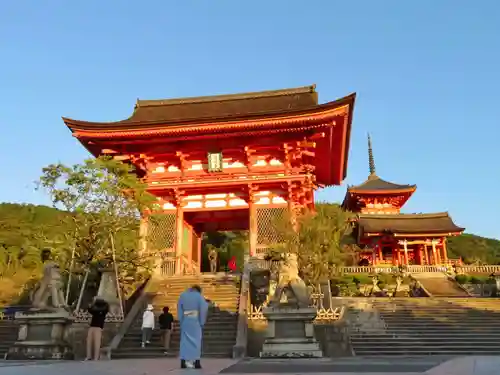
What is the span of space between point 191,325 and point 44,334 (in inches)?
213

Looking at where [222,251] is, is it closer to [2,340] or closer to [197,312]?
[2,340]

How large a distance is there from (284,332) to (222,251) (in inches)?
1156

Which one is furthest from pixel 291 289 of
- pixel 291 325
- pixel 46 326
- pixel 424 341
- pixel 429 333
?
pixel 429 333

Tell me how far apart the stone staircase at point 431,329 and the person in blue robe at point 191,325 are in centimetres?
660

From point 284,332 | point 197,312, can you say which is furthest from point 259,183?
point 197,312

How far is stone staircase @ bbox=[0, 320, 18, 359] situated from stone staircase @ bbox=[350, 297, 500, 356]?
997 centimetres

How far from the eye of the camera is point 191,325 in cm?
684

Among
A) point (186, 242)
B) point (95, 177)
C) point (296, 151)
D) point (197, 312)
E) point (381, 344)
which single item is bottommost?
point (381, 344)

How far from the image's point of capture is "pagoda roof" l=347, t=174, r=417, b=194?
41750mm

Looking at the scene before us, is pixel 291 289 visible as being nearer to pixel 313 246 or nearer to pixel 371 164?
pixel 313 246

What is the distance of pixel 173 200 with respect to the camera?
20766 millimetres

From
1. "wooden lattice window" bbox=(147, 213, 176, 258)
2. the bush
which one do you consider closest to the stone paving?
"wooden lattice window" bbox=(147, 213, 176, 258)

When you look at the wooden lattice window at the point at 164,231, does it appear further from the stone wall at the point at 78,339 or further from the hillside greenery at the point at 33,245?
the stone wall at the point at 78,339

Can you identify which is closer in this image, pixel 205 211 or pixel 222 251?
pixel 205 211
